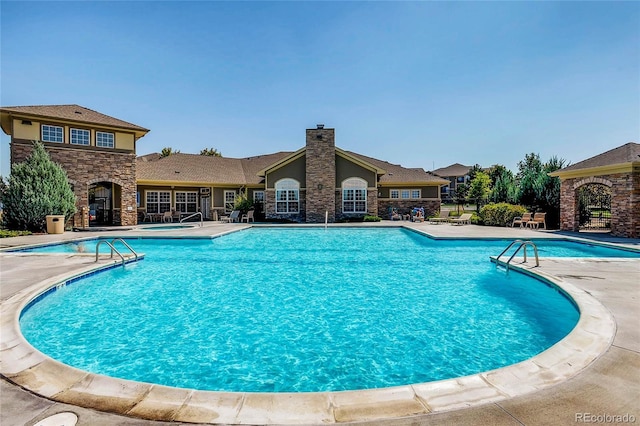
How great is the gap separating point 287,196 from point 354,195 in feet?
16.9

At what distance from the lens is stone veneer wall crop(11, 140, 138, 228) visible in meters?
18.3

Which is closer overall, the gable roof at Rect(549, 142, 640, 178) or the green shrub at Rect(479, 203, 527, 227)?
the gable roof at Rect(549, 142, 640, 178)

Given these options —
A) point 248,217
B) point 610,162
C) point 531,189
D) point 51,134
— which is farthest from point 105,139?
point 610,162

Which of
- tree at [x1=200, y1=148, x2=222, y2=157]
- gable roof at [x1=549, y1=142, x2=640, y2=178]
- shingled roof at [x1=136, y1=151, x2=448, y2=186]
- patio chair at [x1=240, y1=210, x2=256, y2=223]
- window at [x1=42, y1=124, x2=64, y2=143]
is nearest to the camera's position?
gable roof at [x1=549, y1=142, x2=640, y2=178]

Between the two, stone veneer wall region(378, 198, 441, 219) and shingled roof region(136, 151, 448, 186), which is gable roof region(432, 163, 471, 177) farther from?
stone veneer wall region(378, 198, 441, 219)

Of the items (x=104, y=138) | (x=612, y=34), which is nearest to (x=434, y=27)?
(x=612, y=34)

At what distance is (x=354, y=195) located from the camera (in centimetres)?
2542

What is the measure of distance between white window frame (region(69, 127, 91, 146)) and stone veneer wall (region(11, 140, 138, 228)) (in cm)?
37

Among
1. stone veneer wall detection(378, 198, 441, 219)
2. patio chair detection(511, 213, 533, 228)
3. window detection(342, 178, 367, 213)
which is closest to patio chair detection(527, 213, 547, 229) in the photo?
patio chair detection(511, 213, 533, 228)

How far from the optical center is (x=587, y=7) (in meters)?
12.2

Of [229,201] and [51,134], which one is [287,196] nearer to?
[229,201]

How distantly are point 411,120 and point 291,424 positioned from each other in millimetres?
21861

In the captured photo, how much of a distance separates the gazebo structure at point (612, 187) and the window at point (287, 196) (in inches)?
646

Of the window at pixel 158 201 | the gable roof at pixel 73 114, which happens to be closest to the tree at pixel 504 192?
the gable roof at pixel 73 114
